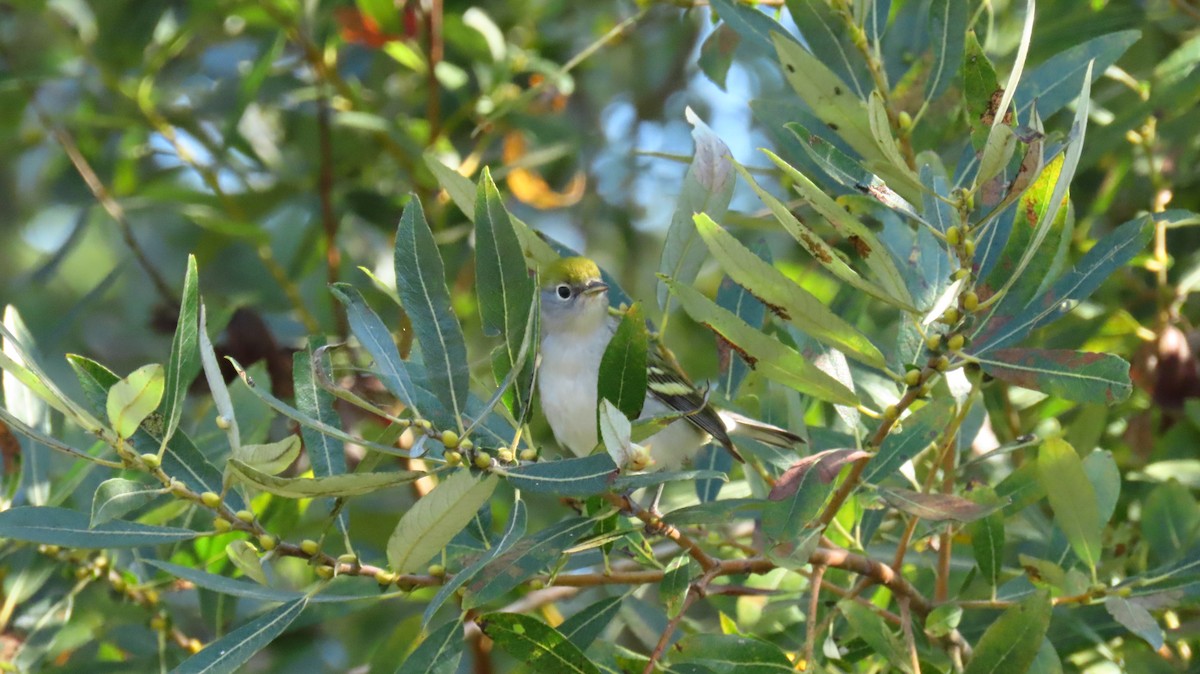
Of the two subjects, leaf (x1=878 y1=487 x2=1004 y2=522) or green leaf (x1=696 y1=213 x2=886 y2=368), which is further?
leaf (x1=878 y1=487 x2=1004 y2=522)

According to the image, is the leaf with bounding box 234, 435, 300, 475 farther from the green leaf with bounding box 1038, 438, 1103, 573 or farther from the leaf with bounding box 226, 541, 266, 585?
the green leaf with bounding box 1038, 438, 1103, 573

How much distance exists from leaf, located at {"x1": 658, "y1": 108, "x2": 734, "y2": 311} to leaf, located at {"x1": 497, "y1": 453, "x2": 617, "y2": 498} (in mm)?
358

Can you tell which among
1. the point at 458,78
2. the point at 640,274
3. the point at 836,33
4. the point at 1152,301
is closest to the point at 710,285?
the point at 640,274

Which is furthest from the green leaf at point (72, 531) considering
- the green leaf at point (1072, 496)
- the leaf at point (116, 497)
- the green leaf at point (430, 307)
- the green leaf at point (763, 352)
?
the green leaf at point (1072, 496)

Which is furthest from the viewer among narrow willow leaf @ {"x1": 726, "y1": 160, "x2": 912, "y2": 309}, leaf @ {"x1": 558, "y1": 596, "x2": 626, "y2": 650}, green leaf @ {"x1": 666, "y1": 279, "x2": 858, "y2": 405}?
leaf @ {"x1": 558, "y1": 596, "x2": 626, "y2": 650}

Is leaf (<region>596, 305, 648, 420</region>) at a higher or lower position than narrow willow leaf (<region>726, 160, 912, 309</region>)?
lower

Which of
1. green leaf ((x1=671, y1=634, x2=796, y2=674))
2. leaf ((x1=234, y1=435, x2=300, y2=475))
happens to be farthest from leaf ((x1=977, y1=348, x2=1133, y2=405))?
leaf ((x1=234, y1=435, x2=300, y2=475))

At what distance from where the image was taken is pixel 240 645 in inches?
66.0

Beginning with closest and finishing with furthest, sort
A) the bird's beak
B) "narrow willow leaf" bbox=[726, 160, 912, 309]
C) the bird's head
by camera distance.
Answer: "narrow willow leaf" bbox=[726, 160, 912, 309], the bird's beak, the bird's head

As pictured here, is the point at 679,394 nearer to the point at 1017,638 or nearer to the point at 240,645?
the point at 1017,638

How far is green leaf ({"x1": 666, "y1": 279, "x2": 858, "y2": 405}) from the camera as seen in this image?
5.25 ft

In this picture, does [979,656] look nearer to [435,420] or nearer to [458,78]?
[435,420]

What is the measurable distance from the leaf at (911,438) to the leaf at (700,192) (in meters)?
0.42

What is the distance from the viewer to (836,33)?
2.21 meters
